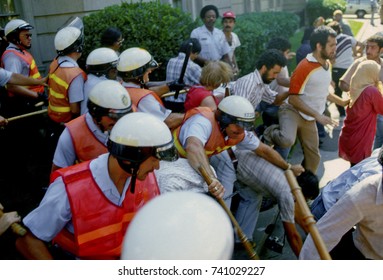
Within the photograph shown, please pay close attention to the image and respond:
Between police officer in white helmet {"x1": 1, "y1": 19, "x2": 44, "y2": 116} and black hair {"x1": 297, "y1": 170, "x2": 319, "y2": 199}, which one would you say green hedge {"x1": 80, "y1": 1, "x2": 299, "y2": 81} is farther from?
black hair {"x1": 297, "y1": 170, "x2": 319, "y2": 199}

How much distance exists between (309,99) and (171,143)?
9.98ft

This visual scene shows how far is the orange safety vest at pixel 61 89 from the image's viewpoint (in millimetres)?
4324

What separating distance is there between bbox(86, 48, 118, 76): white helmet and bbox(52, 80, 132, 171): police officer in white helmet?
919 mm

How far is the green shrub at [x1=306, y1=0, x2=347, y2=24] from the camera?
766 inches

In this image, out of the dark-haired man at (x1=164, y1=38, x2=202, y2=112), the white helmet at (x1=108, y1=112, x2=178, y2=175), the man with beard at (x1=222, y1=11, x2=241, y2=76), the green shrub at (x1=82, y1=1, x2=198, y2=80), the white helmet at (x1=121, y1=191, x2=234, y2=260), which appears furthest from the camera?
the man with beard at (x1=222, y1=11, x2=241, y2=76)

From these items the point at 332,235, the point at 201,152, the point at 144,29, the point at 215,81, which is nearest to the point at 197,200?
the point at 332,235

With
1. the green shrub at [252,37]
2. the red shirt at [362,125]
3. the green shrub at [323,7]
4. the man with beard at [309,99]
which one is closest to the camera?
the red shirt at [362,125]

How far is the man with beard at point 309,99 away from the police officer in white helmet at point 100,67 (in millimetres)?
1970

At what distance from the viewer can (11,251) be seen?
3090 mm

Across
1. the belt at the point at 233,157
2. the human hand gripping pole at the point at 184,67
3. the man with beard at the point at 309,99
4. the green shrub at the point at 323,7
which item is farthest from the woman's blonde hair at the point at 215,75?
the green shrub at the point at 323,7

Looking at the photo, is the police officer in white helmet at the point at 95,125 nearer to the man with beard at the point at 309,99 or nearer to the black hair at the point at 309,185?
the black hair at the point at 309,185

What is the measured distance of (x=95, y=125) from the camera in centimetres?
321

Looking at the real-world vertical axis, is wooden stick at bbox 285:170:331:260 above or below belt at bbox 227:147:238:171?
above

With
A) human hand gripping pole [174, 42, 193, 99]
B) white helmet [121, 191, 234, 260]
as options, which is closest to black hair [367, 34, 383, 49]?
human hand gripping pole [174, 42, 193, 99]
